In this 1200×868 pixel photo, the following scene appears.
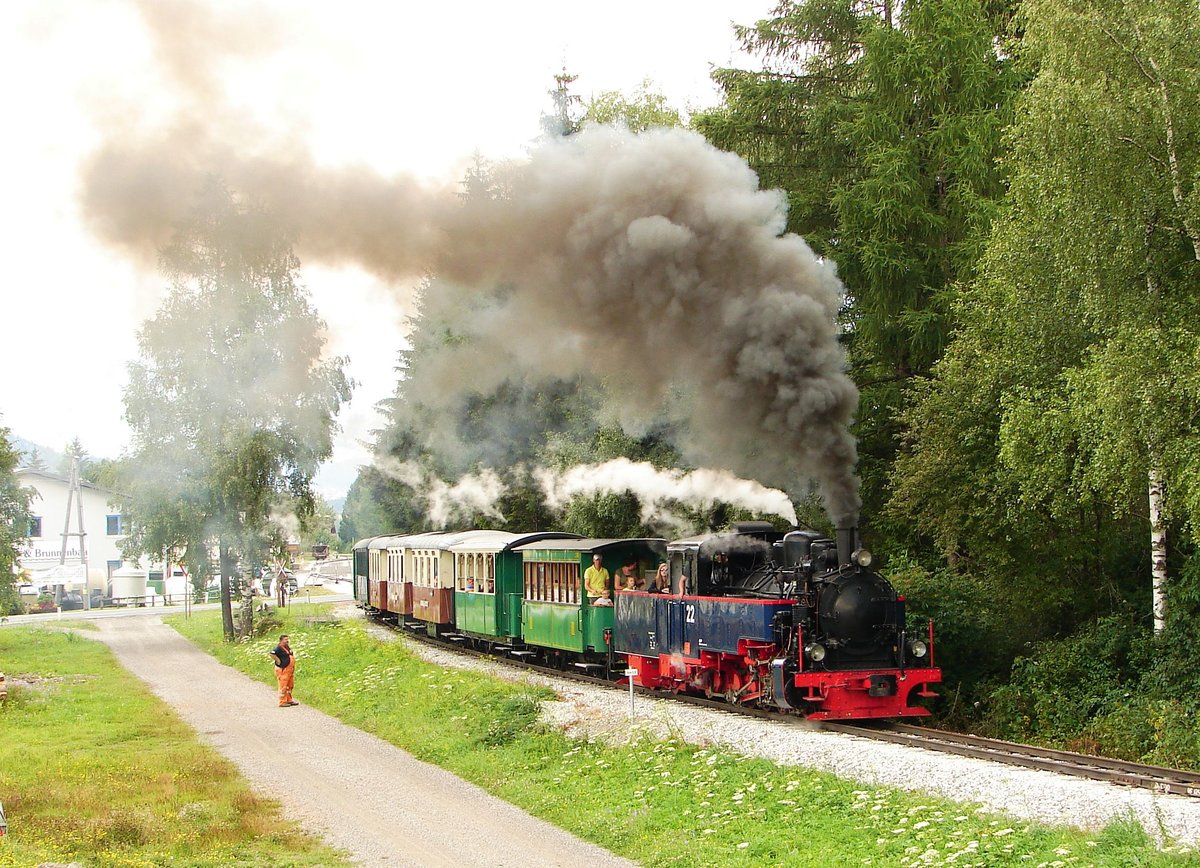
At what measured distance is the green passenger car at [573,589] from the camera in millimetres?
18891

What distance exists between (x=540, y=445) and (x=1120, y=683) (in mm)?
20539

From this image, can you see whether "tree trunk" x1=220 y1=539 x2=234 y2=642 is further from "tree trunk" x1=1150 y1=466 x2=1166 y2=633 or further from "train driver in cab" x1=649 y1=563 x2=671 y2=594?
"tree trunk" x1=1150 y1=466 x2=1166 y2=633

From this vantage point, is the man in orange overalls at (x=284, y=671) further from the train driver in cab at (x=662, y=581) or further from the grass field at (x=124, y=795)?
the train driver in cab at (x=662, y=581)

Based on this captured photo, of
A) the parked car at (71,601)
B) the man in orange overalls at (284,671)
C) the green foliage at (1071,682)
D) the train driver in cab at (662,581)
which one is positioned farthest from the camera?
the parked car at (71,601)

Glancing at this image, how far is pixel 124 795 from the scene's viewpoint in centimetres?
1223

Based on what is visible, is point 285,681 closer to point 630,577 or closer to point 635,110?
point 630,577

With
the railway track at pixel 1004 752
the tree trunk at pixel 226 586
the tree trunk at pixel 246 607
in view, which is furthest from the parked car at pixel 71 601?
the railway track at pixel 1004 752

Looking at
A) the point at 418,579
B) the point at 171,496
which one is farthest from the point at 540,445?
the point at 171,496

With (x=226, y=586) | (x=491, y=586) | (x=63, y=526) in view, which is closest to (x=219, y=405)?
(x=226, y=586)

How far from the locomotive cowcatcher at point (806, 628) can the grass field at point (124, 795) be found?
6.10 m

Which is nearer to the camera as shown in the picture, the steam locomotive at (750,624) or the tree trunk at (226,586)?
the steam locomotive at (750,624)

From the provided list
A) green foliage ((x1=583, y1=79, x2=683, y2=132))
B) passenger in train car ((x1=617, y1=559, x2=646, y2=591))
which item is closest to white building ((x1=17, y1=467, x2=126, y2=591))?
green foliage ((x1=583, y1=79, x2=683, y2=132))

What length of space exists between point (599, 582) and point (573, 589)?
941 millimetres

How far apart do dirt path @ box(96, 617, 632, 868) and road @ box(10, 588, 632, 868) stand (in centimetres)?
1
